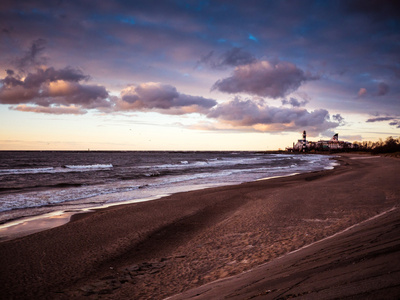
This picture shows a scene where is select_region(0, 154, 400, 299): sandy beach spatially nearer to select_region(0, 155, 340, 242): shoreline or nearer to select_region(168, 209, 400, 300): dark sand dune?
select_region(168, 209, 400, 300): dark sand dune

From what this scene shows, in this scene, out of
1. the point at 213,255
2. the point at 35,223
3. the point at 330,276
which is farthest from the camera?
the point at 35,223

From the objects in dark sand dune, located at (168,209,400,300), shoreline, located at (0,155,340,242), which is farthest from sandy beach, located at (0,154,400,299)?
shoreline, located at (0,155,340,242)

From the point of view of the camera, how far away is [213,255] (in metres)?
5.59

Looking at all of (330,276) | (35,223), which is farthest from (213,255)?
(35,223)

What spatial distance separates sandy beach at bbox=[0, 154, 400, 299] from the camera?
3.15m

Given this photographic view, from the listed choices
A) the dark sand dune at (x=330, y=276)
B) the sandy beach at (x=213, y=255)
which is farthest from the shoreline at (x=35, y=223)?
the dark sand dune at (x=330, y=276)

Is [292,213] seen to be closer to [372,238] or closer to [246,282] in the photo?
[372,238]

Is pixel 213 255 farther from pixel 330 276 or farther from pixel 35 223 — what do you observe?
pixel 35 223

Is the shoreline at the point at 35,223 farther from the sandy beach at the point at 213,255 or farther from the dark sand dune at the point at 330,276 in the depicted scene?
the dark sand dune at the point at 330,276

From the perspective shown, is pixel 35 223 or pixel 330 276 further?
pixel 35 223

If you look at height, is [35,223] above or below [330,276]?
below

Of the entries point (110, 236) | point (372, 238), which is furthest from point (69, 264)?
point (372, 238)

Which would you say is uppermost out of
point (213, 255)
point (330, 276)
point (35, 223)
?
point (330, 276)

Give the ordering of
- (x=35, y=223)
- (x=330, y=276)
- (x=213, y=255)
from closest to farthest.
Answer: (x=330, y=276), (x=213, y=255), (x=35, y=223)
